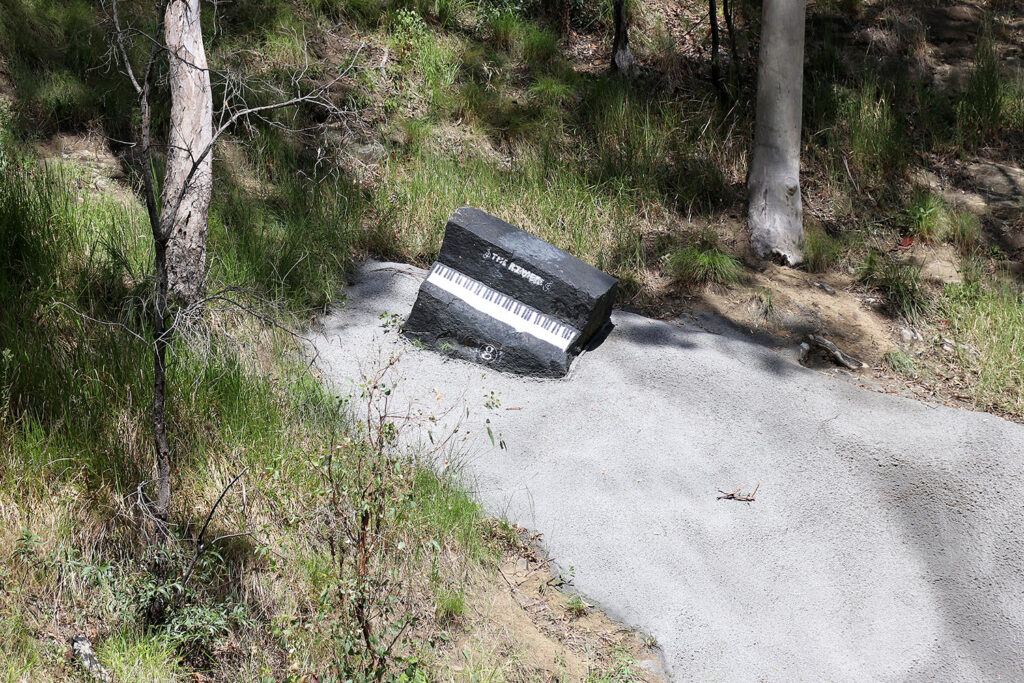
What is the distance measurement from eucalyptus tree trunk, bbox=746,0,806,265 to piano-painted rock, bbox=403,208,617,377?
210 centimetres

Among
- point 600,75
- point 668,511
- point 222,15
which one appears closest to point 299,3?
point 222,15

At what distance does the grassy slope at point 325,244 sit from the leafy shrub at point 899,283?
28 millimetres

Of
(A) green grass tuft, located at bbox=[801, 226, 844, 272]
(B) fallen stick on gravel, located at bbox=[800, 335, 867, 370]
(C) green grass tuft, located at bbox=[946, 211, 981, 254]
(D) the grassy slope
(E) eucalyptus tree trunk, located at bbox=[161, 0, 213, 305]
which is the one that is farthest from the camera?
(C) green grass tuft, located at bbox=[946, 211, 981, 254]

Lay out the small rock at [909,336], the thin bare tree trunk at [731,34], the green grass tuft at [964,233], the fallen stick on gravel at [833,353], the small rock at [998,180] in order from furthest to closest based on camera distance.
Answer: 1. the thin bare tree trunk at [731,34]
2. the small rock at [998,180]
3. the green grass tuft at [964,233]
4. the small rock at [909,336]
5. the fallen stick on gravel at [833,353]

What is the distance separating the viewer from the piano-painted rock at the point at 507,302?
568 cm

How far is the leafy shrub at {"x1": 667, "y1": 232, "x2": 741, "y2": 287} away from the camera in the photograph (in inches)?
269

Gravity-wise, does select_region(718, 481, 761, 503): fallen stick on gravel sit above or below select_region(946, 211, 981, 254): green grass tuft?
below

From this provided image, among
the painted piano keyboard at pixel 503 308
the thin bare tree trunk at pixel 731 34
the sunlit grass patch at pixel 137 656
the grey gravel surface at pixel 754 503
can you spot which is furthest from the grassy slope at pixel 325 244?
the painted piano keyboard at pixel 503 308

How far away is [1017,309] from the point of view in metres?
6.30

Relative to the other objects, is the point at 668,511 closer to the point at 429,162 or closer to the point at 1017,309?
the point at 1017,309

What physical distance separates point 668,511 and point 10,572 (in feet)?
10.3

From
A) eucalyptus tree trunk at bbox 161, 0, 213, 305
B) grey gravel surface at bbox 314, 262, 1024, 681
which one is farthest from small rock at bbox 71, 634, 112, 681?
eucalyptus tree trunk at bbox 161, 0, 213, 305

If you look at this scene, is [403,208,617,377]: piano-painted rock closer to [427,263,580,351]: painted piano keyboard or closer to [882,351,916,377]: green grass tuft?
[427,263,580,351]: painted piano keyboard

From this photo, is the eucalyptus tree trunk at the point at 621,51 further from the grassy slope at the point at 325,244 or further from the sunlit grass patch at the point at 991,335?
the sunlit grass patch at the point at 991,335
